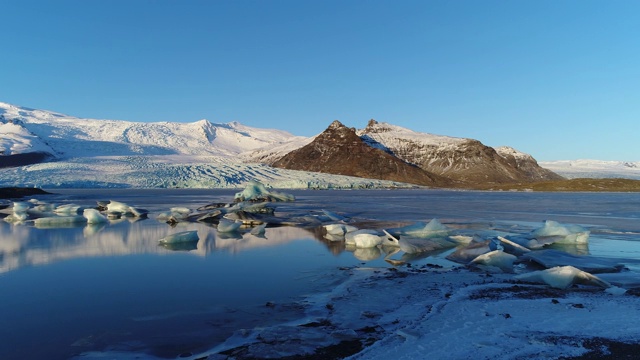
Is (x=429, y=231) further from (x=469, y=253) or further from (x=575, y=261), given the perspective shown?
(x=575, y=261)

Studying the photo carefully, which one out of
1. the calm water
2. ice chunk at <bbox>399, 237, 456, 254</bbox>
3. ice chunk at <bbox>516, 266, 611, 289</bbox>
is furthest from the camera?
ice chunk at <bbox>399, 237, 456, 254</bbox>

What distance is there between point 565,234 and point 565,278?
539 centimetres

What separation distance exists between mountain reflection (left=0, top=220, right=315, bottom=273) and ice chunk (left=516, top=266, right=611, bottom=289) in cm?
661

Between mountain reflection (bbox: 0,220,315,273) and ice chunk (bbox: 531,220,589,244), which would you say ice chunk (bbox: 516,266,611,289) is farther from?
mountain reflection (bbox: 0,220,315,273)

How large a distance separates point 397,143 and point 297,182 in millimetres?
108828

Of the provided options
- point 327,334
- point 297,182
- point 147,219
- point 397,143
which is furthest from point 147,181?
point 397,143

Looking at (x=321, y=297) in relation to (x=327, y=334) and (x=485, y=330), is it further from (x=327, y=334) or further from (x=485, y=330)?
(x=485, y=330)

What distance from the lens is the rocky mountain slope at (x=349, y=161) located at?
425 feet

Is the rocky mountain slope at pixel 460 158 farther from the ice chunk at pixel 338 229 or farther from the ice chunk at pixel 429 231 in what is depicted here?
the ice chunk at pixel 429 231

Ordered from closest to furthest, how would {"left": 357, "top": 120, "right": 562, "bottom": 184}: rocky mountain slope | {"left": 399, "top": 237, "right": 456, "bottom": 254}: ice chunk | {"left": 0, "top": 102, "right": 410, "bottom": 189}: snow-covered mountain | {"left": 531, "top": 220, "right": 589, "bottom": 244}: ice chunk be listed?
{"left": 399, "top": 237, "right": 456, "bottom": 254}: ice chunk → {"left": 531, "top": 220, "right": 589, "bottom": 244}: ice chunk → {"left": 0, "top": 102, "right": 410, "bottom": 189}: snow-covered mountain → {"left": 357, "top": 120, "right": 562, "bottom": 184}: rocky mountain slope

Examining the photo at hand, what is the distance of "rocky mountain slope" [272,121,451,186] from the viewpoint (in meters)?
130

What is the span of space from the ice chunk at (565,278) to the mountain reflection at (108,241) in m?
6.61

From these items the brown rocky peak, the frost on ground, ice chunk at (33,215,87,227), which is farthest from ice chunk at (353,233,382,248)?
the brown rocky peak

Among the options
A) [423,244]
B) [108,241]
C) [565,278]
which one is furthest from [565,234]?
[108,241]
